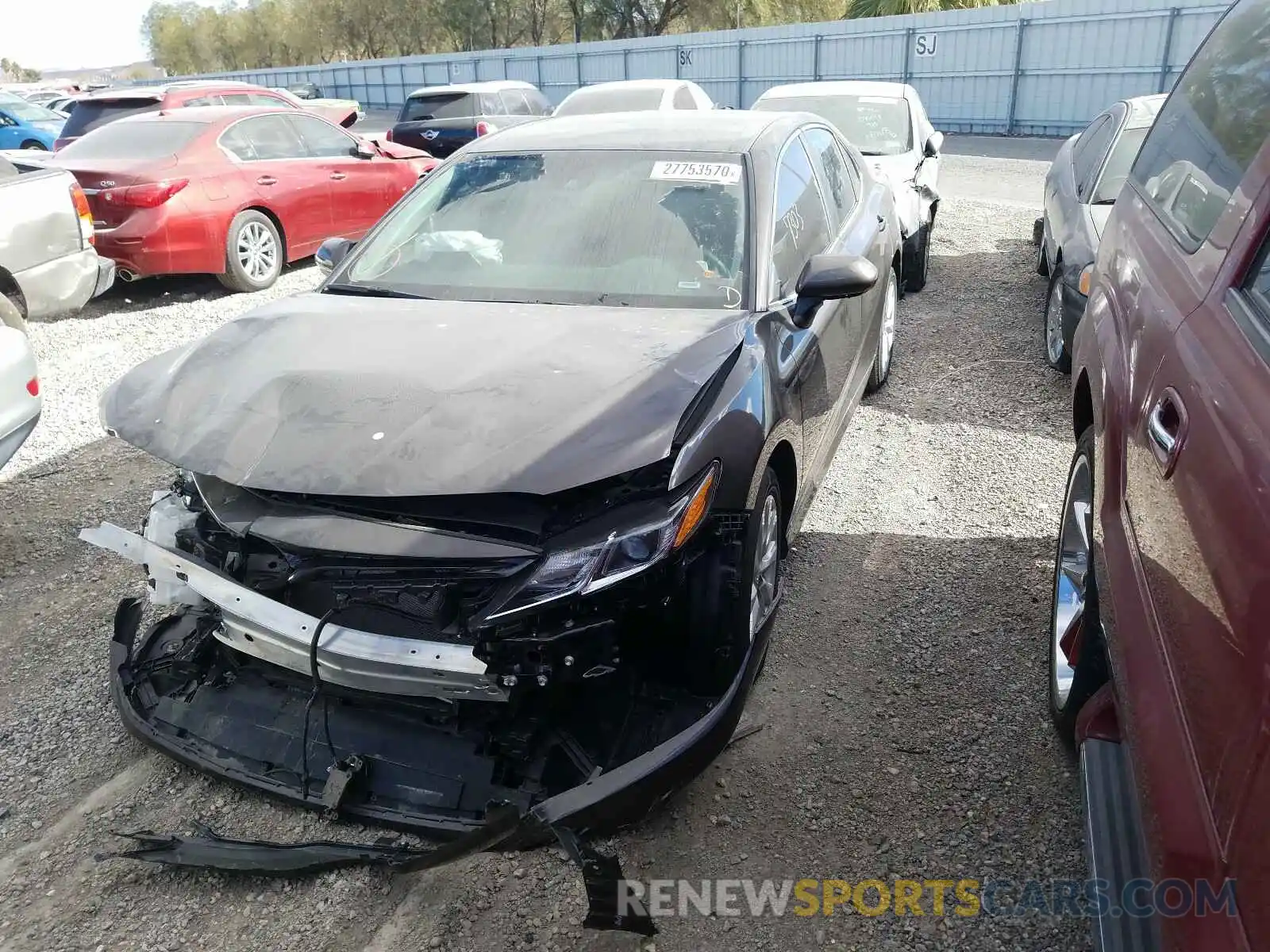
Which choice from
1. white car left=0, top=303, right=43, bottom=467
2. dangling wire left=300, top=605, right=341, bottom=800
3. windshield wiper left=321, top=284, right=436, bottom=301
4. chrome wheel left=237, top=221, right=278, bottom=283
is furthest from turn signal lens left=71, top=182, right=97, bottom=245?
dangling wire left=300, top=605, right=341, bottom=800

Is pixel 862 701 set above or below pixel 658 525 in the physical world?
below

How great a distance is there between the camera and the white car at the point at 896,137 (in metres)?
7.57

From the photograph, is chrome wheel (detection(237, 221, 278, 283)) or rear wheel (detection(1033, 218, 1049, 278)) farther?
chrome wheel (detection(237, 221, 278, 283))

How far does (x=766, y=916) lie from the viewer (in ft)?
7.84

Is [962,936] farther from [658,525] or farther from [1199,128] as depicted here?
[1199,128]

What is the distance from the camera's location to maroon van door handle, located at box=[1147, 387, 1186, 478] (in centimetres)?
183

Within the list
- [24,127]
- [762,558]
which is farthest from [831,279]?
[24,127]

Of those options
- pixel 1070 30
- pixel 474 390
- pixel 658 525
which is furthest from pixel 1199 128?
pixel 1070 30

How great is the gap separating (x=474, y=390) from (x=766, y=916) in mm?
1605

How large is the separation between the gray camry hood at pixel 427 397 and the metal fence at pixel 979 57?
706 inches

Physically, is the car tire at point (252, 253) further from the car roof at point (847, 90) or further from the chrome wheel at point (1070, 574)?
the chrome wheel at point (1070, 574)

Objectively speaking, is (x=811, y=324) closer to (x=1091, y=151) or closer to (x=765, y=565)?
(x=765, y=565)

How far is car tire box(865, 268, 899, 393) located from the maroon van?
242cm

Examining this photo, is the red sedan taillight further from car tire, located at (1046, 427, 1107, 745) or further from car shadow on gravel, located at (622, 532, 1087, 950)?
car tire, located at (1046, 427, 1107, 745)
